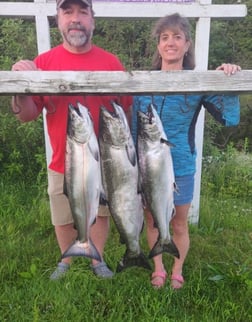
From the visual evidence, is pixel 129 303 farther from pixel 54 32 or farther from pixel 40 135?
pixel 54 32

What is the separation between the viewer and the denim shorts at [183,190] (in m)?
2.75

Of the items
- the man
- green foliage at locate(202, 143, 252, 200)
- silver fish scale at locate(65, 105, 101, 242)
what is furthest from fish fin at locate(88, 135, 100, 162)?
green foliage at locate(202, 143, 252, 200)

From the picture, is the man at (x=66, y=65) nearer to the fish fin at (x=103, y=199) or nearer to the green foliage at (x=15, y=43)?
the fish fin at (x=103, y=199)

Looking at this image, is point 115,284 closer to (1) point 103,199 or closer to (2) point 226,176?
(1) point 103,199

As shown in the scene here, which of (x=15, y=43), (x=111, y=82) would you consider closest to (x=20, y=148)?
(x=15, y=43)

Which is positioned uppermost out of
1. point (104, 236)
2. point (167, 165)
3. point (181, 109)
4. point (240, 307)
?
point (181, 109)

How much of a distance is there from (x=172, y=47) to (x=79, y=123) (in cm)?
88

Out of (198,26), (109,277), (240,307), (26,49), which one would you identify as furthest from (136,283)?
(26,49)

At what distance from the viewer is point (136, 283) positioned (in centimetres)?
298

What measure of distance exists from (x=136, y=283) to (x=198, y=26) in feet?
6.92

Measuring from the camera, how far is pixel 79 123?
2.04 meters

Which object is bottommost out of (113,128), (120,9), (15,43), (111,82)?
(113,128)

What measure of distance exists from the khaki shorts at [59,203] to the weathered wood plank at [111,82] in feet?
2.90

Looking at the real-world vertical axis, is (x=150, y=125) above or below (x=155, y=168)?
above
